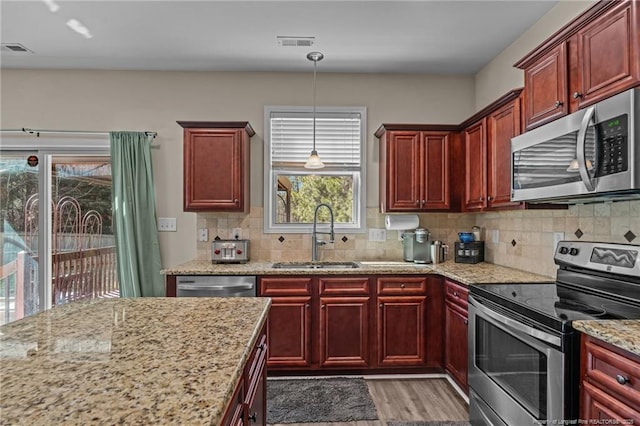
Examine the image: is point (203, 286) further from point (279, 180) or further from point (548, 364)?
point (548, 364)

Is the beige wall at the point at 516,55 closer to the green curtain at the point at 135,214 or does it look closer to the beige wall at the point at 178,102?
the beige wall at the point at 178,102

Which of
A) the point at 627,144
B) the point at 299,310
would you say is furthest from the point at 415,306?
the point at 627,144

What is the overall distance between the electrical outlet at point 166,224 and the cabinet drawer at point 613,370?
335 cm

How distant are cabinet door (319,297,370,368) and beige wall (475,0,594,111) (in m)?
2.14

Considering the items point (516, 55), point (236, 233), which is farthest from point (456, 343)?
point (516, 55)

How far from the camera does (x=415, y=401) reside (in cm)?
281

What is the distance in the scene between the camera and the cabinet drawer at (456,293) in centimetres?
271

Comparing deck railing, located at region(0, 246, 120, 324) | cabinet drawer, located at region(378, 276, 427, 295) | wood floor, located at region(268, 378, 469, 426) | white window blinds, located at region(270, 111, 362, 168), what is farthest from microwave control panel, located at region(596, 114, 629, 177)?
deck railing, located at region(0, 246, 120, 324)

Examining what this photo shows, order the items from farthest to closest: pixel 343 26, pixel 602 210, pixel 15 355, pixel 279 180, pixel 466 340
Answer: pixel 279 180
pixel 343 26
pixel 466 340
pixel 602 210
pixel 15 355

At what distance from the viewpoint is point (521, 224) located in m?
3.04

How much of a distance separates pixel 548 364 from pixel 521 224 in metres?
1.58

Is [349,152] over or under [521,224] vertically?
over

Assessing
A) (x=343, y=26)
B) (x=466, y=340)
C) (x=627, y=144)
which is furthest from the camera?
(x=343, y=26)

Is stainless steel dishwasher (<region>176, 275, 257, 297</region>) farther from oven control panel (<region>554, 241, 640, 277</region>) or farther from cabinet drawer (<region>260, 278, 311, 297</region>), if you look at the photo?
oven control panel (<region>554, 241, 640, 277</region>)
